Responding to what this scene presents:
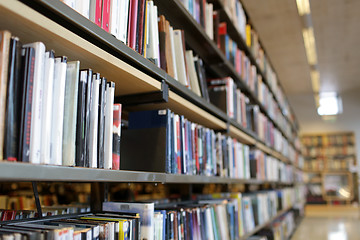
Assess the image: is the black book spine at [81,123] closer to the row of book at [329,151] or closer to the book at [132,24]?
the book at [132,24]

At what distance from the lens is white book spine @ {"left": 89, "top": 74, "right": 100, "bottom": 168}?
884mm

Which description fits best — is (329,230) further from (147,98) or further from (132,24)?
(132,24)

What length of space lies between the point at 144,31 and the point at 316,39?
5.28 meters

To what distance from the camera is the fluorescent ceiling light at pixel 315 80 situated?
25.1ft

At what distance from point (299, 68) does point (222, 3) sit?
17.4ft

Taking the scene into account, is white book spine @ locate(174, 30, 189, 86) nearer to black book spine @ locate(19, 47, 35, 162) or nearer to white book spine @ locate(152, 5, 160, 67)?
white book spine @ locate(152, 5, 160, 67)

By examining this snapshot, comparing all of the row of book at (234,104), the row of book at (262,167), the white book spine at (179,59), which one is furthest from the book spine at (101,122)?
the row of book at (262,167)

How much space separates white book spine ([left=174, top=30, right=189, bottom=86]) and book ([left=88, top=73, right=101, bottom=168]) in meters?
0.64

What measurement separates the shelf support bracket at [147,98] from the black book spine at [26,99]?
0.62 meters

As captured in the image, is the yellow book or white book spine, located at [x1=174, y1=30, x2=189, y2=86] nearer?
white book spine, located at [x1=174, y1=30, x2=189, y2=86]

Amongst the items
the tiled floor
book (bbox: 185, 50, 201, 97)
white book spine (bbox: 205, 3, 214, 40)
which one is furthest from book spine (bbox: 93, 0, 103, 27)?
the tiled floor

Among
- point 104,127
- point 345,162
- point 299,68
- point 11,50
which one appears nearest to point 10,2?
point 11,50

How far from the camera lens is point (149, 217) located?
1.11 meters

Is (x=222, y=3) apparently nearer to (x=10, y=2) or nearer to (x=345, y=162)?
(x=10, y=2)
